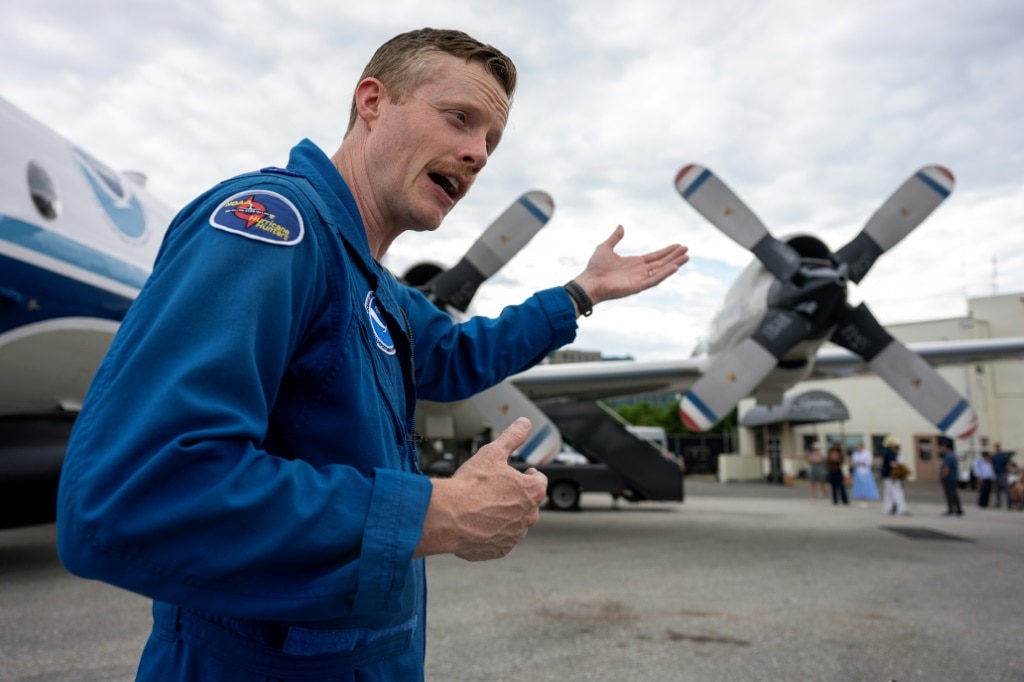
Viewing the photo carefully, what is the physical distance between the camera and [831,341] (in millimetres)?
9000

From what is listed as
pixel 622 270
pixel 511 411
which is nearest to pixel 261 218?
pixel 622 270

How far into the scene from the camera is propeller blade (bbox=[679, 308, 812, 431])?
333 inches

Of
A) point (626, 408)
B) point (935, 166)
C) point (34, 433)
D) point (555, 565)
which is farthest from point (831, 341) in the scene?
point (626, 408)

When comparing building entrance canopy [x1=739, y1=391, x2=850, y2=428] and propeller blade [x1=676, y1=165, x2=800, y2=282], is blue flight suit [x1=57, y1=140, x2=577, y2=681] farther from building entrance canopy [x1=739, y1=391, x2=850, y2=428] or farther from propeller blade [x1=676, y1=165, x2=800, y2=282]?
building entrance canopy [x1=739, y1=391, x2=850, y2=428]

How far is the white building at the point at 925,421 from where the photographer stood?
105 ft

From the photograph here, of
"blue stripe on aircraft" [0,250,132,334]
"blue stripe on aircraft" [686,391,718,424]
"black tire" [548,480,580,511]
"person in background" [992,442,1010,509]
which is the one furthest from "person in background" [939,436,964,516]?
"blue stripe on aircraft" [0,250,132,334]

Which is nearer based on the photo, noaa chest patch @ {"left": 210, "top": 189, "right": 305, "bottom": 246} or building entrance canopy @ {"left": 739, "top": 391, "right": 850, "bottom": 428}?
noaa chest patch @ {"left": 210, "top": 189, "right": 305, "bottom": 246}

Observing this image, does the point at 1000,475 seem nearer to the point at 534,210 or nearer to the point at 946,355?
the point at 946,355

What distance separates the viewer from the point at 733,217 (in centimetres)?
883

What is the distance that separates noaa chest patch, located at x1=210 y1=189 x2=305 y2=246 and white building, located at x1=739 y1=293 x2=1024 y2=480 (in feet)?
109

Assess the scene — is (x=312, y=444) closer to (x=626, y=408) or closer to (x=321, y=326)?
(x=321, y=326)

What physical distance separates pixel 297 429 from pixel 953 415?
9626 millimetres

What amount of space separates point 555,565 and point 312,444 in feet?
20.5

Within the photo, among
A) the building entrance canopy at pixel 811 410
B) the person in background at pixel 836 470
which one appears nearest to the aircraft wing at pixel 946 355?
the person in background at pixel 836 470
